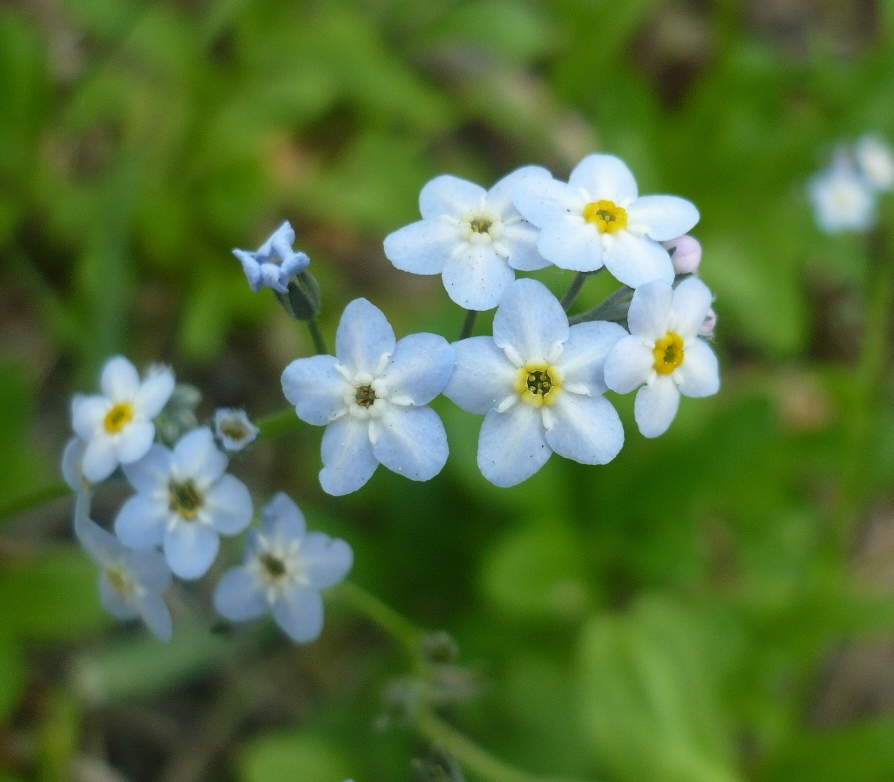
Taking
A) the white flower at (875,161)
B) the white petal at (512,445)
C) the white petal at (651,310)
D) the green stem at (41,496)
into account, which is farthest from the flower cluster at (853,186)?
the green stem at (41,496)

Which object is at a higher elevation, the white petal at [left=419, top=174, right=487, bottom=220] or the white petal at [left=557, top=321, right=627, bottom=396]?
the white petal at [left=419, top=174, right=487, bottom=220]

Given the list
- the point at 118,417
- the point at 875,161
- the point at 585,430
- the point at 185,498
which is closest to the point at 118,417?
the point at 118,417

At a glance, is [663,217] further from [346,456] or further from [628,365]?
[346,456]

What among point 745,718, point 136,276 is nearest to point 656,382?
point 745,718

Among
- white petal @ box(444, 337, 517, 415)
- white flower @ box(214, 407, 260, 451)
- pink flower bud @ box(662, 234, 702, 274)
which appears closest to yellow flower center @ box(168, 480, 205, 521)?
white flower @ box(214, 407, 260, 451)

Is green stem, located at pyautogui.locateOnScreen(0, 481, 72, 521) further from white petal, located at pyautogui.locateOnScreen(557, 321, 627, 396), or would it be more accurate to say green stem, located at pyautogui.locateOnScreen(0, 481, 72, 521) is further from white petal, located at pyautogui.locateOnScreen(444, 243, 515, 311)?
white petal, located at pyautogui.locateOnScreen(557, 321, 627, 396)

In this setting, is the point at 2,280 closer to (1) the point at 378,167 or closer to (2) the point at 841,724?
(1) the point at 378,167
